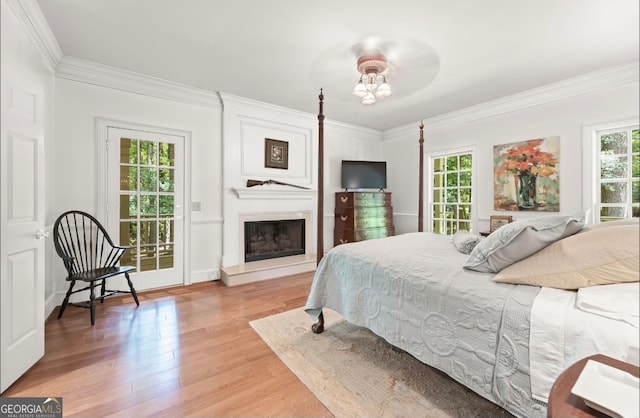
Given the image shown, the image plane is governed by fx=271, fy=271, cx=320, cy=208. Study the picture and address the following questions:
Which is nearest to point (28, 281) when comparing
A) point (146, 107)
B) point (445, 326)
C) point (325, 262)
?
point (325, 262)

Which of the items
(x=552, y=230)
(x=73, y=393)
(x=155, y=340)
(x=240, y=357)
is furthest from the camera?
(x=155, y=340)

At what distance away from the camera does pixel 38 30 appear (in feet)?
6.62

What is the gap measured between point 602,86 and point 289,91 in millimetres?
3032

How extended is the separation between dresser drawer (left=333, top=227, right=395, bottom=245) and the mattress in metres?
2.30

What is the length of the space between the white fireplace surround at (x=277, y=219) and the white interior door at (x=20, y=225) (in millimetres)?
2071

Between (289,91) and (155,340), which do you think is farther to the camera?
(289,91)

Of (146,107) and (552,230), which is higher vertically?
(146,107)

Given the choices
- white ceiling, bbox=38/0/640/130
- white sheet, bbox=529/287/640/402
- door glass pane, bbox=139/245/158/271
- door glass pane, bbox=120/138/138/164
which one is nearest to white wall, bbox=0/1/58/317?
white ceiling, bbox=38/0/640/130

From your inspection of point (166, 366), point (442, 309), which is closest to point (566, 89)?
point (442, 309)

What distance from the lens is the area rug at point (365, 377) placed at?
1351 mm

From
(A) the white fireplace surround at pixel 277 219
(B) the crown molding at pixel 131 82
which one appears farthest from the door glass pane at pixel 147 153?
(A) the white fireplace surround at pixel 277 219

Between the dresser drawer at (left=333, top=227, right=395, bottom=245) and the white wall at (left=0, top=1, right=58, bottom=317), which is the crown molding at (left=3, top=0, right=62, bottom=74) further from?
the dresser drawer at (left=333, top=227, right=395, bottom=245)

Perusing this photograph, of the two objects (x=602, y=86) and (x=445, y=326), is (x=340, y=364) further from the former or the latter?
(x=602, y=86)

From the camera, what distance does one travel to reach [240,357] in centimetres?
183
